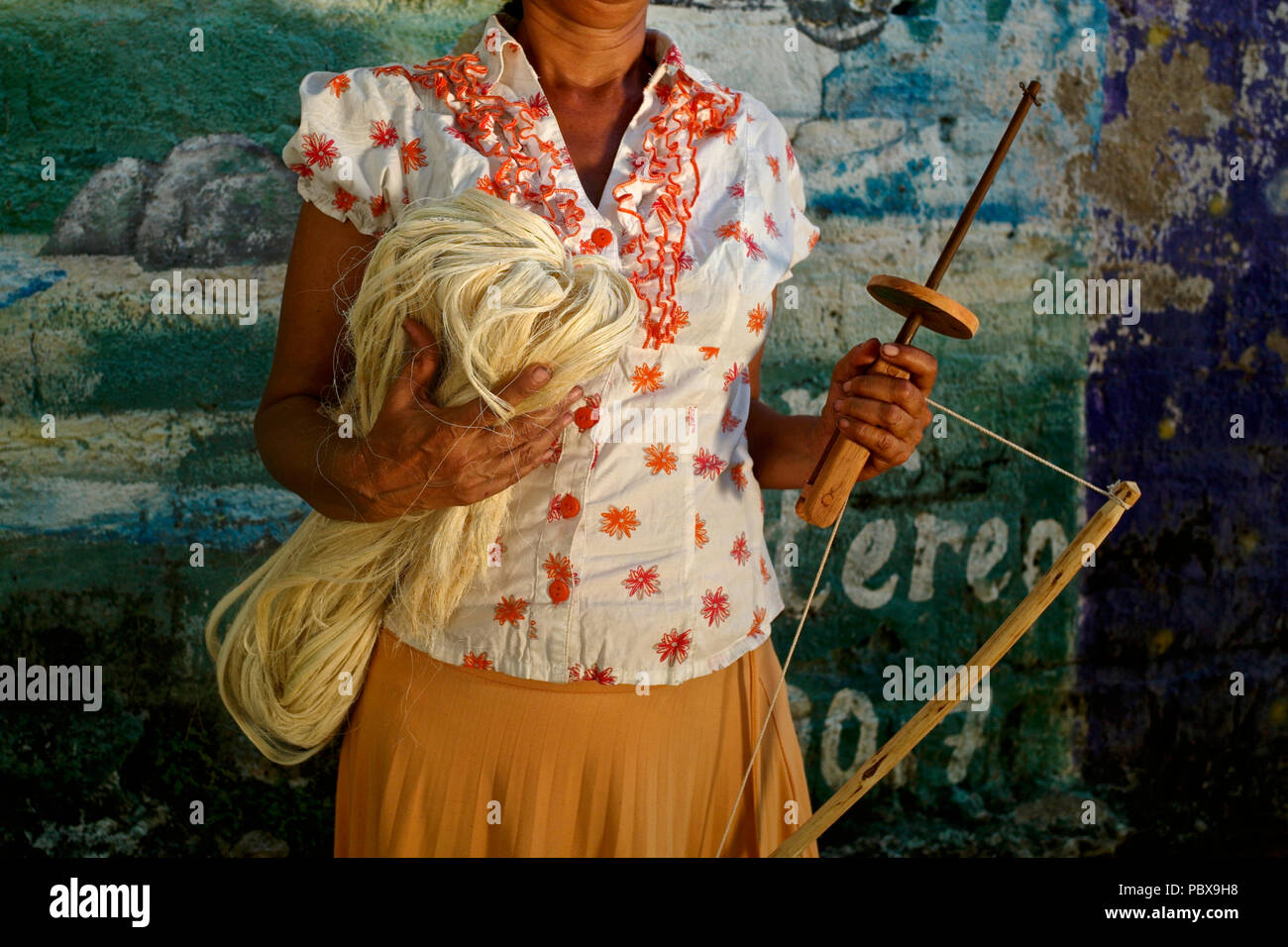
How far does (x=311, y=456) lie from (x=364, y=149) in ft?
1.54

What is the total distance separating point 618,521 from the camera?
1615 mm

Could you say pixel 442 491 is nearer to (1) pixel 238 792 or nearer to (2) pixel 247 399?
(2) pixel 247 399

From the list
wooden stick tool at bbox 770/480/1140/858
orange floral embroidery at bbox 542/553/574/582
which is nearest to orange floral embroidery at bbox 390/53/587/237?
orange floral embroidery at bbox 542/553/574/582

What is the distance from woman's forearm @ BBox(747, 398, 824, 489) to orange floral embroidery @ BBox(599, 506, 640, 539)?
37 centimetres

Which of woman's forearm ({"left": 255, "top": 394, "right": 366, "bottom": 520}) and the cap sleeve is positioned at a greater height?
the cap sleeve

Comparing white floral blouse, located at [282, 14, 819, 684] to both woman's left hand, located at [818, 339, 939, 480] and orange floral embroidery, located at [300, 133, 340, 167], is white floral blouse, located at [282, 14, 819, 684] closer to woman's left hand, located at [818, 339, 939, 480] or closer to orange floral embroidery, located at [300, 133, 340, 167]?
orange floral embroidery, located at [300, 133, 340, 167]

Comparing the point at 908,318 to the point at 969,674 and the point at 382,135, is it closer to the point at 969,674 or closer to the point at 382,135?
the point at 969,674

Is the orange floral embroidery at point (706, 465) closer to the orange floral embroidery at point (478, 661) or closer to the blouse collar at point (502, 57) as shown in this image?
the orange floral embroidery at point (478, 661)

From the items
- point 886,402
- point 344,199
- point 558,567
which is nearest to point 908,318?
point 886,402

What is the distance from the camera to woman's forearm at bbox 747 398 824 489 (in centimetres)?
188

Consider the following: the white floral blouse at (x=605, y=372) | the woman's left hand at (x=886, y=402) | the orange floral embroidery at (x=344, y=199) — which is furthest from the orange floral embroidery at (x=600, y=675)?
the orange floral embroidery at (x=344, y=199)

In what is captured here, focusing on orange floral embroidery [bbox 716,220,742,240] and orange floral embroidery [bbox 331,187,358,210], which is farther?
orange floral embroidery [bbox 716,220,742,240]

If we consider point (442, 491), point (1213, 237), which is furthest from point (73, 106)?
point (1213, 237)

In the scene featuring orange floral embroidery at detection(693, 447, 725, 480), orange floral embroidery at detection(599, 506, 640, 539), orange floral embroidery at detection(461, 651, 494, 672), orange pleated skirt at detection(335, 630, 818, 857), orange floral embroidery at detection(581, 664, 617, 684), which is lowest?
orange pleated skirt at detection(335, 630, 818, 857)
